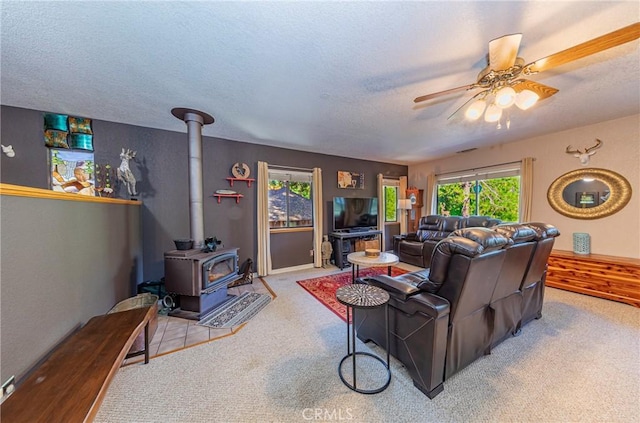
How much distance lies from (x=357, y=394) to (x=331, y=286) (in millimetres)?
2053

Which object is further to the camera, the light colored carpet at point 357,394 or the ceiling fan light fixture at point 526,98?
the ceiling fan light fixture at point 526,98

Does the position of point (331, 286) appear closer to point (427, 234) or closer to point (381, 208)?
point (427, 234)

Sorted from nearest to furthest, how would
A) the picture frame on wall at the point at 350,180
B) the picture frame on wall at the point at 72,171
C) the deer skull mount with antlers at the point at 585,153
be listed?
the picture frame on wall at the point at 72,171, the deer skull mount with antlers at the point at 585,153, the picture frame on wall at the point at 350,180

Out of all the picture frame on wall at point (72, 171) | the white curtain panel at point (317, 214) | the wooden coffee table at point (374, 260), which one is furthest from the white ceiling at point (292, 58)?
the wooden coffee table at point (374, 260)

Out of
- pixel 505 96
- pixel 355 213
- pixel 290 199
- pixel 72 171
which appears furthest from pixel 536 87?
pixel 72 171

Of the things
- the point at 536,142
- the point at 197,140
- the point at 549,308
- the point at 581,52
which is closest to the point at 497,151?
the point at 536,142

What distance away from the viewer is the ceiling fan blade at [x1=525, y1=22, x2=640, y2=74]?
1.17 m

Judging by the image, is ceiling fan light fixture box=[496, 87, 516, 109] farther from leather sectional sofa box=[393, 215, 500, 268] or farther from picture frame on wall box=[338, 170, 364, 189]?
picture frame on wall box=[338, 170, 364, 189]

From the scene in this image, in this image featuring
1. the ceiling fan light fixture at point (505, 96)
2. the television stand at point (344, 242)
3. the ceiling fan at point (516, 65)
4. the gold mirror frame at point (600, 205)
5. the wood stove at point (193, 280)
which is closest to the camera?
the ceiling fan at point (516, 65)

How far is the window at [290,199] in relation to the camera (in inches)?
174

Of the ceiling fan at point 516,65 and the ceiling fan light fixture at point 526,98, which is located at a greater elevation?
the ceiling fan at point 516,65

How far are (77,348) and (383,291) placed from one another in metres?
2.08

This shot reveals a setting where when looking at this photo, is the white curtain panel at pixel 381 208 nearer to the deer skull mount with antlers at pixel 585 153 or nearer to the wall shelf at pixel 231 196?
the deer skull mount with antlers at pixel 585 153

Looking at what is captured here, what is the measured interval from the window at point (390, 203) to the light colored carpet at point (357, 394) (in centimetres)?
392
